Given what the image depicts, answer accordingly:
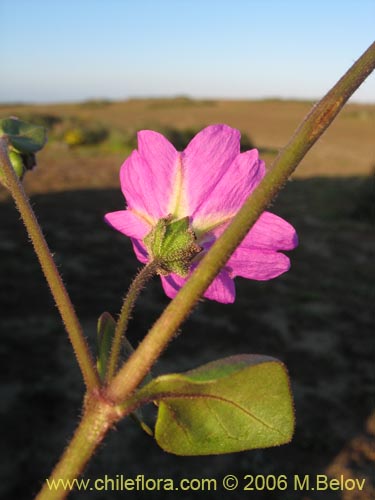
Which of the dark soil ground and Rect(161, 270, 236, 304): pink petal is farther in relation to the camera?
the dark soil ground

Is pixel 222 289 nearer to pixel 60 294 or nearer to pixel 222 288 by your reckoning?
pixel 222 288

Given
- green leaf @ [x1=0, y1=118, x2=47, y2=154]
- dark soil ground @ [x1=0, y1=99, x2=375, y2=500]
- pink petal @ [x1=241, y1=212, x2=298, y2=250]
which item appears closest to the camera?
pink petal @ [x1=241, y1=212, x2=298, y2=250]

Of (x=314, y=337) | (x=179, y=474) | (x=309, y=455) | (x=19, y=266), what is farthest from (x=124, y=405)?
(x=19, y=266)

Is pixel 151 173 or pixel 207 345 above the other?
pixel 151 173

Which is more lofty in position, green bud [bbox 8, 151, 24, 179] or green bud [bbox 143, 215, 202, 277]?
green bud [bbox 8, 151, 24, 179]

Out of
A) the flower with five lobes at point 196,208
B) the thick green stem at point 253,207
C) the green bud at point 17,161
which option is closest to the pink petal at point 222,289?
the flower with five lobes at point 196,208

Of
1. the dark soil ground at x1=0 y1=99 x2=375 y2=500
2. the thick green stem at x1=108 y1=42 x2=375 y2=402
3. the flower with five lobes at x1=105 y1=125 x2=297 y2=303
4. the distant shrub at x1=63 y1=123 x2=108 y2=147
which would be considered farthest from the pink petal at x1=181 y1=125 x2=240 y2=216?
the distant shrub at x1=63 y1=123 x2=108 y2=147

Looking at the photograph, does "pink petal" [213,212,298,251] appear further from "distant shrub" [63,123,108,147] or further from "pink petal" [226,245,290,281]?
"distant shrub" [63,123,108,147]

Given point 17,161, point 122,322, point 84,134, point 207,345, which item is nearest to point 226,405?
point 122,322

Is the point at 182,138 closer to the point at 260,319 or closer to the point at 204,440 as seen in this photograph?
the point at 260,319
